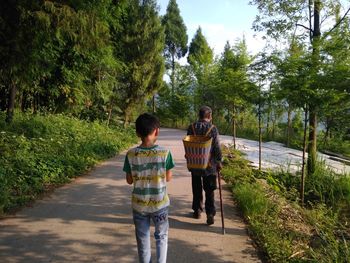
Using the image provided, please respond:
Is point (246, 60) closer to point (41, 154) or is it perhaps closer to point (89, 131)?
point (89, 131)

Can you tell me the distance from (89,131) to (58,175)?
587 cm

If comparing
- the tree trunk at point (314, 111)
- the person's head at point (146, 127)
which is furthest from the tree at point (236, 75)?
the person's head at point (146, 127)

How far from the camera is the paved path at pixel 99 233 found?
3.99m

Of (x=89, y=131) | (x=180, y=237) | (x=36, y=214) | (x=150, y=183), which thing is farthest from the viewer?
(x=89, y=131)

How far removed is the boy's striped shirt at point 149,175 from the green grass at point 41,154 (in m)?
3.08

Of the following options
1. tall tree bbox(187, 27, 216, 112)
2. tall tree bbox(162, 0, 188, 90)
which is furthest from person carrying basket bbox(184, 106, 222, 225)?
tall tree bbox(162, 0, 188, 90)

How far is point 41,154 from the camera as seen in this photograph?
801 cm

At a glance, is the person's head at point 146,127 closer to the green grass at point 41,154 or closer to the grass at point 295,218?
the grass at point 295,218

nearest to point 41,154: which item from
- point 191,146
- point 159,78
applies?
point 191,146

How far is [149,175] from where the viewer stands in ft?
10.6

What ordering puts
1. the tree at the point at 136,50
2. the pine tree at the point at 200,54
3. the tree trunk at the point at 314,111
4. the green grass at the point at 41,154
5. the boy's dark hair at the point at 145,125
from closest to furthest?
the boy's dark hair at the point at 145,125, the green grass at the point at 41,154, the tree trunk at the point at 314,111, the tree at the point at 136,50, the pine tree at the point at 200,54

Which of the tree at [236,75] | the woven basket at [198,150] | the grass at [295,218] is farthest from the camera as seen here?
the tree at [236,75]

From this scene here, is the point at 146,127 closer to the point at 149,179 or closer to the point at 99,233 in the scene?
the point at 149,179

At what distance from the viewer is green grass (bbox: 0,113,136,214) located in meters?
6.22
